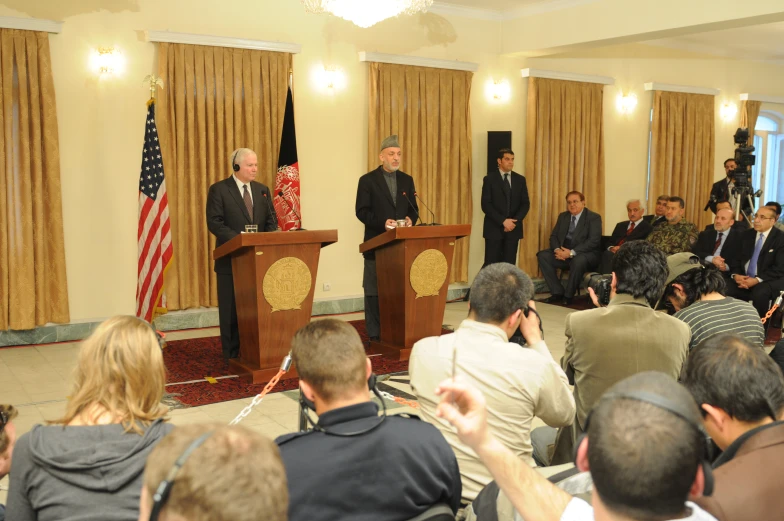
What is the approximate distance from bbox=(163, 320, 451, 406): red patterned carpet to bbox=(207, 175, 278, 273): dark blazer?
781mm

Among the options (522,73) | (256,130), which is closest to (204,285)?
(256,130)

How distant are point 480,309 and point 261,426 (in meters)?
2.33

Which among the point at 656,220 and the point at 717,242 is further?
the point at 656,220

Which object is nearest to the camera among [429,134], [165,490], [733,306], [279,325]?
[165,490]

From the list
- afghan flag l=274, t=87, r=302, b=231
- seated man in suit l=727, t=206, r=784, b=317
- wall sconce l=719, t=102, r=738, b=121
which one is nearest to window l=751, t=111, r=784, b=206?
wall sconce l=719, t=102, r=738, b=121

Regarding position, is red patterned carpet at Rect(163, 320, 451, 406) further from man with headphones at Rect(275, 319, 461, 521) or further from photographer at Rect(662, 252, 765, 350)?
man with headphones at Rect(275, 319, 461, 521)

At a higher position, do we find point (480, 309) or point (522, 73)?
point (522, 73)

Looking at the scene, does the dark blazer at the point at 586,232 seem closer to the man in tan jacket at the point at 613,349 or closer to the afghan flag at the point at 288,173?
the afghan flag at the point at 288,173

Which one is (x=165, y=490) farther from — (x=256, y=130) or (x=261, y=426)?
(x=256, y=130)

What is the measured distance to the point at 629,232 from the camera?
9359 mm

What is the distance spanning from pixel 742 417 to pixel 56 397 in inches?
176

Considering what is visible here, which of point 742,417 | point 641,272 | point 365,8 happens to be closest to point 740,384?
point 742,417

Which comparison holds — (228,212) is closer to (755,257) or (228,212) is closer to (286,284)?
(286,284)

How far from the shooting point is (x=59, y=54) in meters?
A: 6.57
